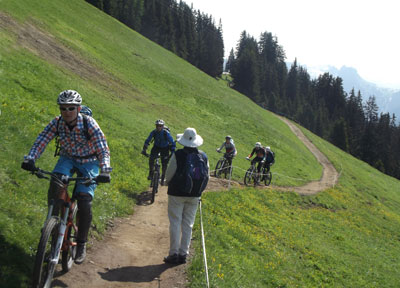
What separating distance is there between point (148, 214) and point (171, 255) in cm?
367

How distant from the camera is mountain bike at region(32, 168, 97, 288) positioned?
4773mm

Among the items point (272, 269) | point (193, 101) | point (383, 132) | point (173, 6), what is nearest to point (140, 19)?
point (173, 6)

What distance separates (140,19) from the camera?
91438 millimetres

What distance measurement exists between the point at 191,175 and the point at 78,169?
2144mm

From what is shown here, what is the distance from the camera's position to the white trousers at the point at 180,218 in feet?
24.0

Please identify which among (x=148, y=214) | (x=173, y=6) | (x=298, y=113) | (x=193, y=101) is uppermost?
(x=173, y=6)

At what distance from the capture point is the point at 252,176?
74.1 feet

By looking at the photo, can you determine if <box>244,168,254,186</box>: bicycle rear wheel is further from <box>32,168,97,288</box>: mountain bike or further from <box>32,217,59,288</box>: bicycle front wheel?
<box>32,217,59,288</box>: bicycle front wheel

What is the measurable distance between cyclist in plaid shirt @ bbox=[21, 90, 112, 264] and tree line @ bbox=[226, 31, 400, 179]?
310ft

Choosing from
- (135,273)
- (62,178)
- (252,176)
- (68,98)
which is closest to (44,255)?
(62,178)

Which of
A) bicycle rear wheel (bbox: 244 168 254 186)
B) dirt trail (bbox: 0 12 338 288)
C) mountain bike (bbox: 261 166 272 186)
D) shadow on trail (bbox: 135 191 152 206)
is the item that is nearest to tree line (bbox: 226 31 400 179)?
mountain bike (bbox: 261 166 272 186)

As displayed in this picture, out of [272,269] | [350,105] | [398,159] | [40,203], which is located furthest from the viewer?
[350,105]

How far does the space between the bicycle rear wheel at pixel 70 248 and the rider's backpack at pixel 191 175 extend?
2030mm

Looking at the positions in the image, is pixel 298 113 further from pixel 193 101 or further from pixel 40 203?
pixel 40 203
